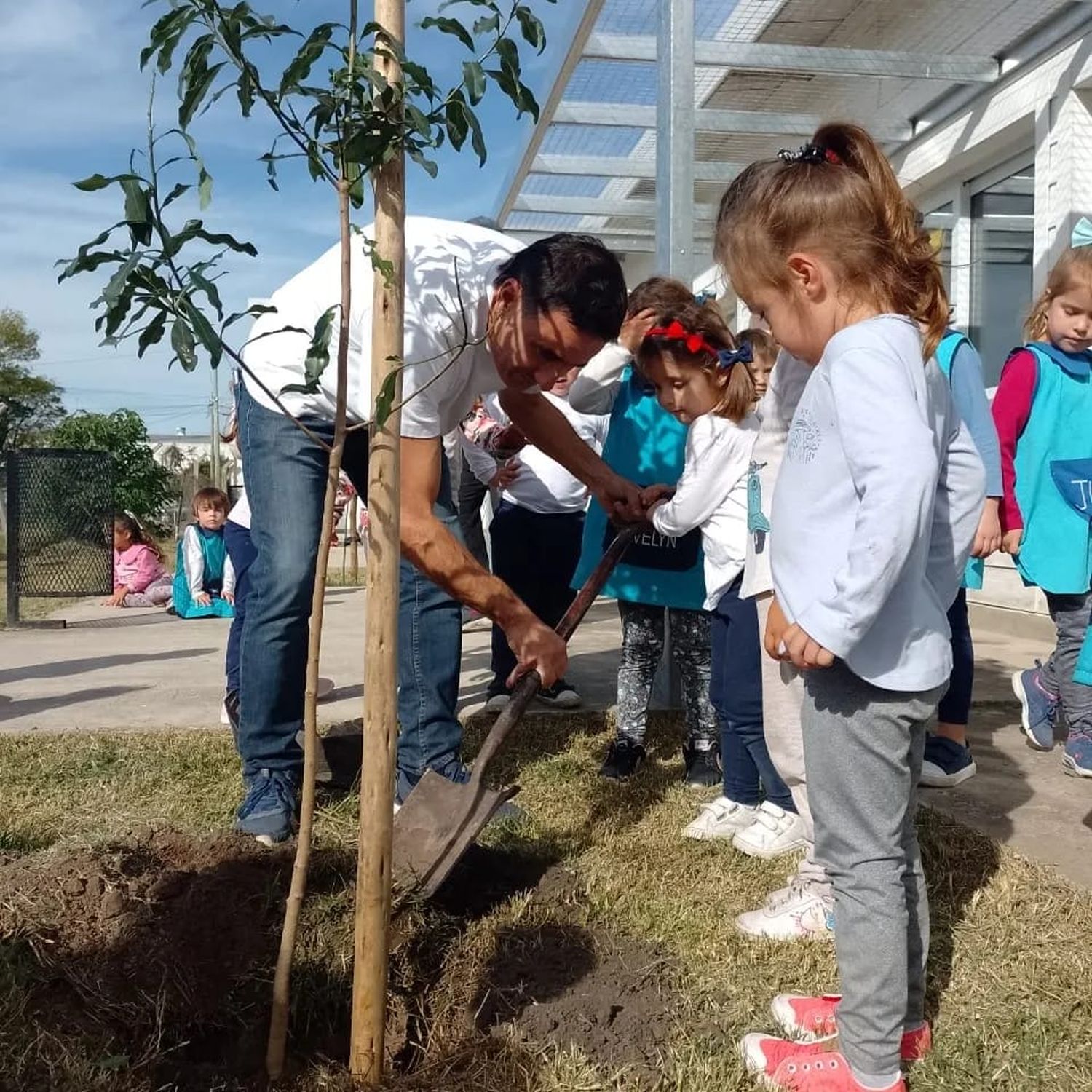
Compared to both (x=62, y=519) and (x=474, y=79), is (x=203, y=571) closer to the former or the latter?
(x=62, y=519)

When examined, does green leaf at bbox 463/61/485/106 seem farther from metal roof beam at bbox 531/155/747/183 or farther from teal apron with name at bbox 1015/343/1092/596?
metal roof beam at bbox 531/155/747/183

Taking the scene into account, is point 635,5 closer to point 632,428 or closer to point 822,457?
point 632,428

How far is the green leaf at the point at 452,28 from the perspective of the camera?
165 cm

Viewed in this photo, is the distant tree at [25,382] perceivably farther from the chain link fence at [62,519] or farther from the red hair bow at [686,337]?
the red hair bow at [686,337]

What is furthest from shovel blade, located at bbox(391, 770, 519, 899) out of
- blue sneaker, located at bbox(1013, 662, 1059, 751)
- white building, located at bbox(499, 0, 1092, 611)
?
white building, located at bbox(499, 0, 1092, 611)

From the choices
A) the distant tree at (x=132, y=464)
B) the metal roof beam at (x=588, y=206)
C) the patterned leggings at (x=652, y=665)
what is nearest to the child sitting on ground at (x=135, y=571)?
the metal roof beam at (x=588, y=206)

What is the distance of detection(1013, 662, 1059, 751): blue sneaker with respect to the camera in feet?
13.5

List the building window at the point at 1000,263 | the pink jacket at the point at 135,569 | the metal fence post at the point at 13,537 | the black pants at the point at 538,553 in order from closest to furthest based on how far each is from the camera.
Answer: the black pants at the point at 538,553 → the building window at the point at 1000,263 → the metal fence post at the point at 13,537 → the pink jacket at the point at 135,569

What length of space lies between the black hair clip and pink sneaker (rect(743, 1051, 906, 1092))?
151cm

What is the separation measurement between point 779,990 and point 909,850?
0.42 meters

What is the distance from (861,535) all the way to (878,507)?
1.9 inches

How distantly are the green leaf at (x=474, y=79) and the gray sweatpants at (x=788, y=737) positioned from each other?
1.35 metres

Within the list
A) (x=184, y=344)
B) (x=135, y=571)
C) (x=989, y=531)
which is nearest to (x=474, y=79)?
(x=184, y=344)

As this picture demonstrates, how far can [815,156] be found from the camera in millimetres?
2033
